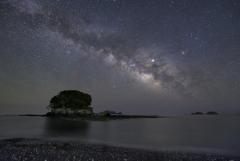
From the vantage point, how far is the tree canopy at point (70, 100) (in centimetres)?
6800

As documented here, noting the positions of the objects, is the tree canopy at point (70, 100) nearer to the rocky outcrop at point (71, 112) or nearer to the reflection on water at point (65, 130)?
the rocky outcrop at point (71, 112)

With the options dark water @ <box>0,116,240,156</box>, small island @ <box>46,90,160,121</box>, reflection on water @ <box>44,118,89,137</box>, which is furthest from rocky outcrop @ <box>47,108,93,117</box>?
reflection on water @ <box>44,118,89,137</box>

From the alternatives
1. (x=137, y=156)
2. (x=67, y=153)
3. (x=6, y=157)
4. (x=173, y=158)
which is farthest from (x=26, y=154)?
(x=173, y=158)

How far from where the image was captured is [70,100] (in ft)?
225

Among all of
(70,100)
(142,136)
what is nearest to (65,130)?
(142,136)

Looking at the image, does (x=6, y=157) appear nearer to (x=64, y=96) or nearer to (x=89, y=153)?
(x=89, y=153)

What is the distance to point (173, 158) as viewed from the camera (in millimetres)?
9102

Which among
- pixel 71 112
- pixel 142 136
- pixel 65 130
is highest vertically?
pixel 71 112

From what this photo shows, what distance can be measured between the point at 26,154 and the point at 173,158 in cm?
1010

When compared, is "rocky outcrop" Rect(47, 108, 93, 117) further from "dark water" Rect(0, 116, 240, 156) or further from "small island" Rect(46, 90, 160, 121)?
"dark water" Rect(0, 116, 240, 156)

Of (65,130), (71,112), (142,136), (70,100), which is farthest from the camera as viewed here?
(70,100)

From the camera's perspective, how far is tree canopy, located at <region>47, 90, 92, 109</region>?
68.0 m

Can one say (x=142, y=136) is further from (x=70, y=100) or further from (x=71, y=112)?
(x=70, y=100)

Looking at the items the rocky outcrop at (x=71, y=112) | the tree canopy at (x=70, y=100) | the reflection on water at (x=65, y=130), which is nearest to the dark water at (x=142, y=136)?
the reflection on water at (x=65, y=130)
